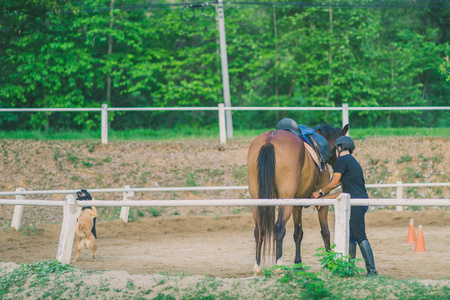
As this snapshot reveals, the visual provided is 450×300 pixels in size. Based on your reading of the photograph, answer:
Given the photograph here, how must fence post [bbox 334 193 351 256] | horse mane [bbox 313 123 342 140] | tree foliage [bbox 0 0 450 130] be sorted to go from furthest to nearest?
tree foliage [bbox 0 0 450 130] < horse mane [bbox 313 123 342 140] < fence post [bbox 334 193 351 256]

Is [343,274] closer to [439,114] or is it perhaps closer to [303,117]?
[303,117]

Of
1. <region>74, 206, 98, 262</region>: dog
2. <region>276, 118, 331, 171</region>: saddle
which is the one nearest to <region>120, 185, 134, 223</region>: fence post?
<region>74, 206, 98, 262</region>: dog

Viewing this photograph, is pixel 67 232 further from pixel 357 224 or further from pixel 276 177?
pixel 357 224

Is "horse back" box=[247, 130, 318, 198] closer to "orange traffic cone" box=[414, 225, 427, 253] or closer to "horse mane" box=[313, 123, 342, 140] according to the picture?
"horse mane" box=[313, 123, 342, 140]

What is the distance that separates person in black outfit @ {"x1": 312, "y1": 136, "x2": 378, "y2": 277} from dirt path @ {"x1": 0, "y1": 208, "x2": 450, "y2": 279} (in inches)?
34.2

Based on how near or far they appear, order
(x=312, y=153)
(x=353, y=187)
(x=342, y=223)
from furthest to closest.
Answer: (x=312, y=153) < (x=353, y=187) < (x=342, y=223)

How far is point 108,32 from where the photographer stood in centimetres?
2552

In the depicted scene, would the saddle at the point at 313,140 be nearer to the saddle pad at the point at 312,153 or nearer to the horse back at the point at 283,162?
the saddle pad at the point at 312,153

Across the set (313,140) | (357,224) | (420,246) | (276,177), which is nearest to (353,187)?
(357,224)

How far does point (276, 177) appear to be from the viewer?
757cm

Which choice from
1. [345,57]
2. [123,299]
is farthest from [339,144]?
[345,57]

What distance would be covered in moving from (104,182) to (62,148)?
2192mm

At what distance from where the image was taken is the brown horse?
717 cm

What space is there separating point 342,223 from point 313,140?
2469mm
